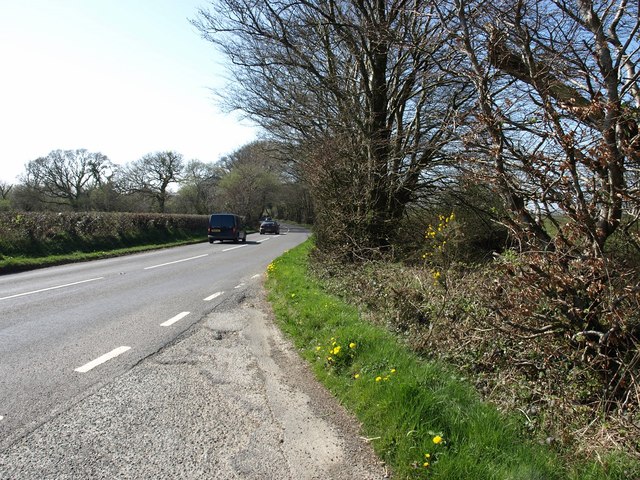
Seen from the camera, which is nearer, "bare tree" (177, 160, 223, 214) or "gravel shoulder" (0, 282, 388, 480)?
"gravel shoulder" (0, 282, 388, 480)

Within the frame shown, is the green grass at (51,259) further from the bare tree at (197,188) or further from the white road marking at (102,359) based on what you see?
the bare tree at (197,188)

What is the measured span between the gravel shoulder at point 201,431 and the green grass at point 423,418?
19cm

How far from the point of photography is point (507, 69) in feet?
18.2

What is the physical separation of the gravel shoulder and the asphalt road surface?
10mm

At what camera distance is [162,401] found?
4.27m

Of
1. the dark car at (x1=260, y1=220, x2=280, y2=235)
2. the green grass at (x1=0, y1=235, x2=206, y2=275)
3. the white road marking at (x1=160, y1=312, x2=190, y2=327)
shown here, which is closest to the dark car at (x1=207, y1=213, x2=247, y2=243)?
the green grass at (x1=0, y1=235, x2=206, y2=275)

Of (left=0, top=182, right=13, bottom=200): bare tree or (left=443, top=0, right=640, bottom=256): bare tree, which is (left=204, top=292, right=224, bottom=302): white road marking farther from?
(left=0, top=182, right=13, bottom=200): bare tree

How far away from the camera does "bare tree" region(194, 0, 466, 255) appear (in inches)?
441

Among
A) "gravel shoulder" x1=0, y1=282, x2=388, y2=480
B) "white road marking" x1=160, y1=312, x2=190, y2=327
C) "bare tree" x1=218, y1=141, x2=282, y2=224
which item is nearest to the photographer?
"gravel shoulder" x1=0, y1=282, x2=388, y2=480

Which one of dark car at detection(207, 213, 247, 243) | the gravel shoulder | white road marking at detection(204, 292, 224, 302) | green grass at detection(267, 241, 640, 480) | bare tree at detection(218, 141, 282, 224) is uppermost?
bare tree at detection(218, 141, 282, 224)

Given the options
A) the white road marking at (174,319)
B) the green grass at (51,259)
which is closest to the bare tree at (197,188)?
the green grass at (51,259)

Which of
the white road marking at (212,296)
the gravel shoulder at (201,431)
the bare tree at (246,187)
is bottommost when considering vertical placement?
the white road marking at (212,296)

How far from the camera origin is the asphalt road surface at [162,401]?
126 inches

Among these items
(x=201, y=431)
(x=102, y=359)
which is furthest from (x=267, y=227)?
(x=201, y=431)
